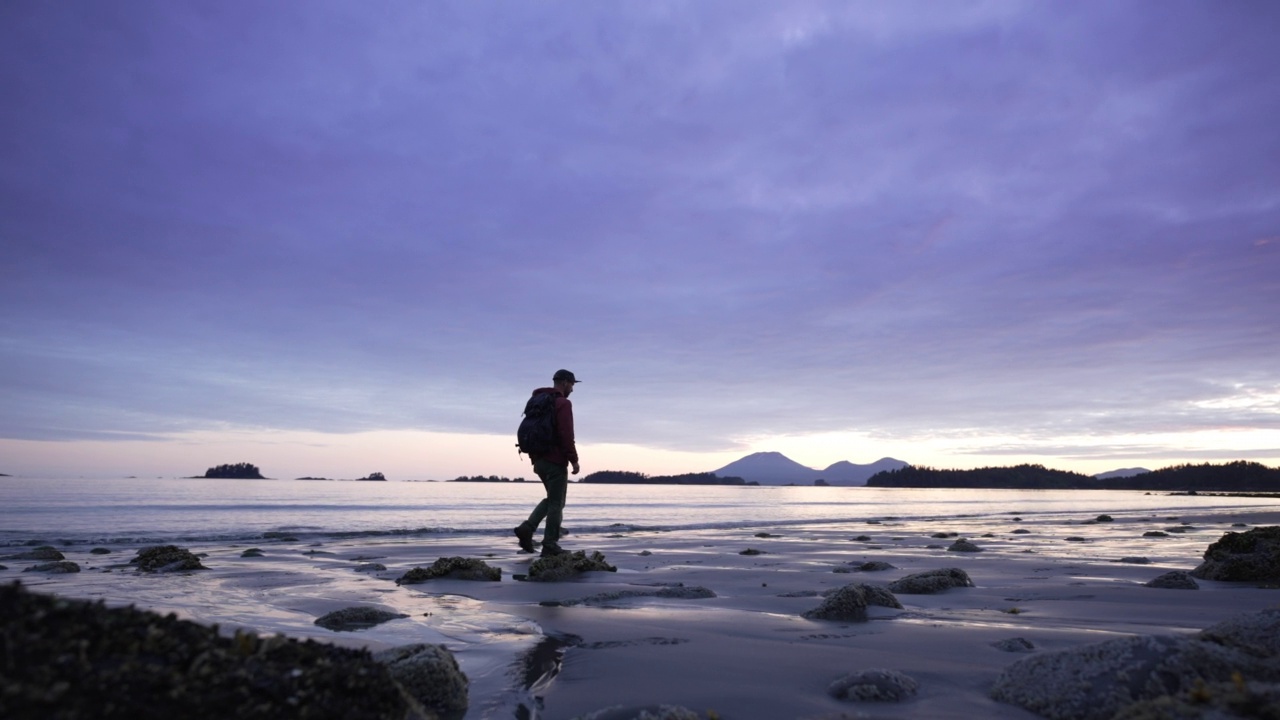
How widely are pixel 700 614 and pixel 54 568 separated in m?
8.48

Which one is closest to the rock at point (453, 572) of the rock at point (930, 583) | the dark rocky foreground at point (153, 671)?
the rock at point (930, 583)

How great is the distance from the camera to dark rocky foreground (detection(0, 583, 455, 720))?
5.48 ft

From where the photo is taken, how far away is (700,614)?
613cm

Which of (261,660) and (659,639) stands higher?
(261,660)

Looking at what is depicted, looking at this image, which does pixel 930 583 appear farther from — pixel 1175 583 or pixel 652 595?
pixel 652 595

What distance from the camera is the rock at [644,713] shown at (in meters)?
2.99

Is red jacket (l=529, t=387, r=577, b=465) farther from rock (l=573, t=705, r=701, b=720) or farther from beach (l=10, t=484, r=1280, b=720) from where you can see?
rock (l=573, t=705, r=701, b=720)

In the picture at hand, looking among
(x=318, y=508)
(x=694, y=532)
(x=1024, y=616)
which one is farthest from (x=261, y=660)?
(x=318, y=508)

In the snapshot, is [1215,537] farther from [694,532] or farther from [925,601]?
[925,601]

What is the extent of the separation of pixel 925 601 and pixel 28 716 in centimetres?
691

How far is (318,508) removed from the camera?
29438 mm

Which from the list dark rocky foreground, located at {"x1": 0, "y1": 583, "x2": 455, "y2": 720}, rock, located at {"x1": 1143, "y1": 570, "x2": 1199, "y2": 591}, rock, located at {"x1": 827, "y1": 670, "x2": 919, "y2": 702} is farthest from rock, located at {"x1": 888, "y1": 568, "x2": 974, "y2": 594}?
dark rocky foreground, located at {"x1": 0, "y1": 583, "x2": 455, "y2": 720}

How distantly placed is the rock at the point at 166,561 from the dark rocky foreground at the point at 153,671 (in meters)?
8.44

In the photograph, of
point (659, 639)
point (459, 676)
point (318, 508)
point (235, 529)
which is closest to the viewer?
point (459, 676)
